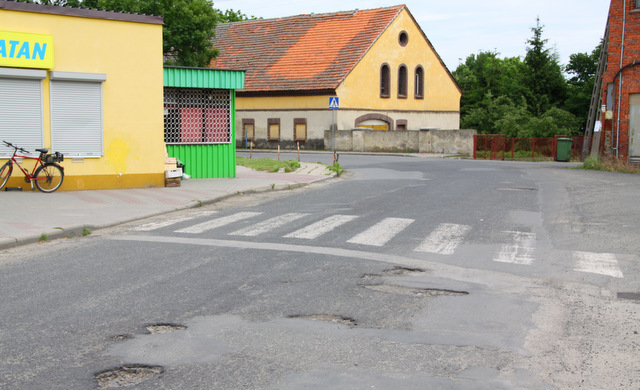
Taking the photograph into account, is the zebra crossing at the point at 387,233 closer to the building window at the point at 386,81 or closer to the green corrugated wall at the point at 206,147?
the green corrugated wall at the point at 206,147

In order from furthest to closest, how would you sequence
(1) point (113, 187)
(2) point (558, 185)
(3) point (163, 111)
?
(2) point (558, 185), (3) point (163, 111), (1) point (113, 187)

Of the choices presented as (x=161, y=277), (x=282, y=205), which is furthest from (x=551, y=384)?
(x=282, y=205)

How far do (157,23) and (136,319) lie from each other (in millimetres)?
13662

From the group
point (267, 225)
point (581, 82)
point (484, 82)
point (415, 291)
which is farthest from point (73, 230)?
point (484, 82)

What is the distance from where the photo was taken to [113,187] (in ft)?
58.5

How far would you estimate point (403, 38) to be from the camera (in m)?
50.5

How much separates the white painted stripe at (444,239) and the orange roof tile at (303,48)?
34.2 meters

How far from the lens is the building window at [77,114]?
16953 mm

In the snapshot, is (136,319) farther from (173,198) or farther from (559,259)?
(173,198)

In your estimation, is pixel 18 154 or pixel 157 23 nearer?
pixel 18 154

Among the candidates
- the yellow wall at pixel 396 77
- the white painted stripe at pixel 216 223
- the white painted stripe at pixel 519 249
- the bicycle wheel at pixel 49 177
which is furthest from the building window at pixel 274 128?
the white painted stripe at pixel 519 249

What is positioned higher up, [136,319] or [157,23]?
[157,23]

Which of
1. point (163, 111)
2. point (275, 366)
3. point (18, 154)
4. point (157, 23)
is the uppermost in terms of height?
point (157, 23)

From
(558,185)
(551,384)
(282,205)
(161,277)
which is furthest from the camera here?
(558,185)
